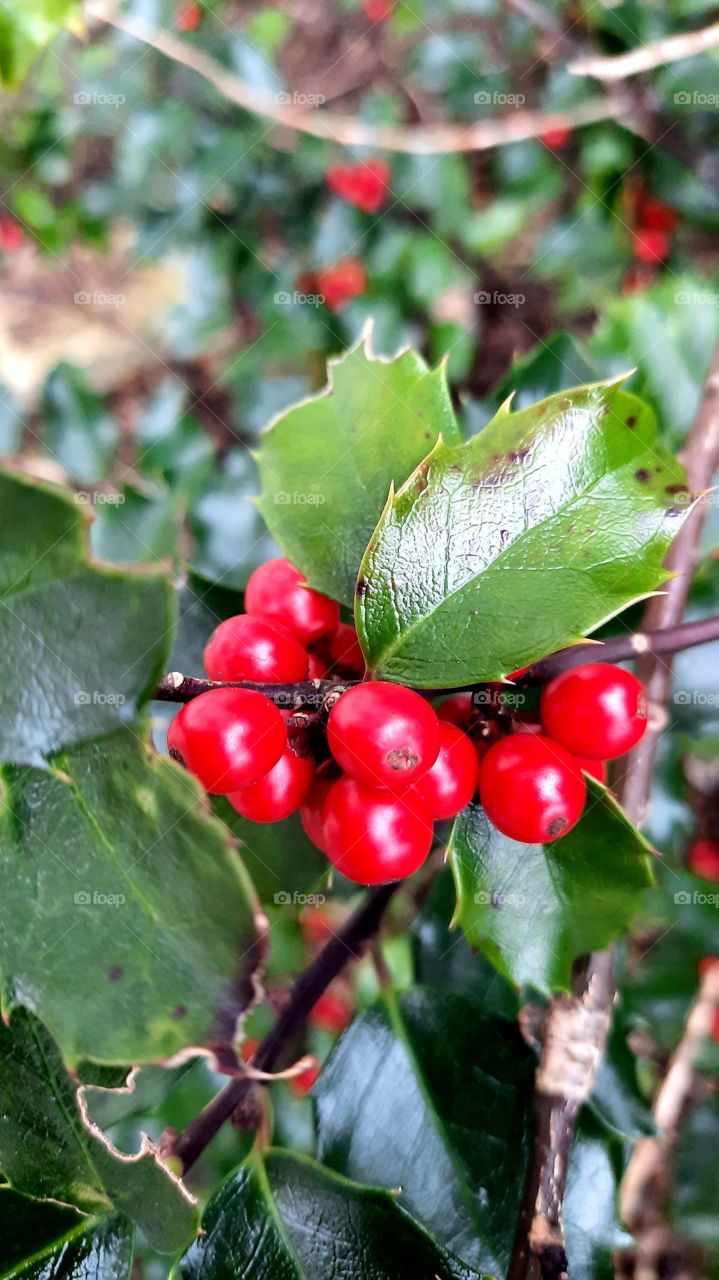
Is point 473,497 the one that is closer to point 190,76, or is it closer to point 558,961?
point 558,961

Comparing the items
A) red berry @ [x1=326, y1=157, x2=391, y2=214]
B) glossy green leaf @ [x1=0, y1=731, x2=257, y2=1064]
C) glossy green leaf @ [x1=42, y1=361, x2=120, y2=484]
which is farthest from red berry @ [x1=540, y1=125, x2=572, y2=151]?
glossy green leaf @ [x1=0, y1=731, x2=257, y2=1064]

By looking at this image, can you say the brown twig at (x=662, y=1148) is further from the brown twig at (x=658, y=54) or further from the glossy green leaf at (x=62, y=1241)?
the brown twig at (x=658, y=54)

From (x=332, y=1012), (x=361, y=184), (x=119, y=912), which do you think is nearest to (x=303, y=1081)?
(x=332, y=1012)

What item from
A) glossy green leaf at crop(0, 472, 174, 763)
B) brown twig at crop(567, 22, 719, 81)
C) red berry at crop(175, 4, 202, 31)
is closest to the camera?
glossy green leaf at crop(0, 472, 174, 763)

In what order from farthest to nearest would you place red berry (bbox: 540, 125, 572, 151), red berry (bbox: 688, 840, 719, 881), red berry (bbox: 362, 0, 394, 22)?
1. red berry (bbox: 362, 0, 394, 22)
2. red berry (bbox: 540, 125, 572, 151)
3. red berry (bbox: 688, 840, 719, 881)

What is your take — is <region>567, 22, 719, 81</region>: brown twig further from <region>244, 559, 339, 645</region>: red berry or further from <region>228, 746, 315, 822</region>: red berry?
<region>228, 746, 315, 822</region>: red berry

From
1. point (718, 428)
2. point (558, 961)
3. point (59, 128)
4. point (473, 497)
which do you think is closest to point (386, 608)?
point (473, 497)

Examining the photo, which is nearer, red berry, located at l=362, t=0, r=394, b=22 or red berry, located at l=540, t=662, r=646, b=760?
red berry, located at l=540, t=662, r=646, b=760
